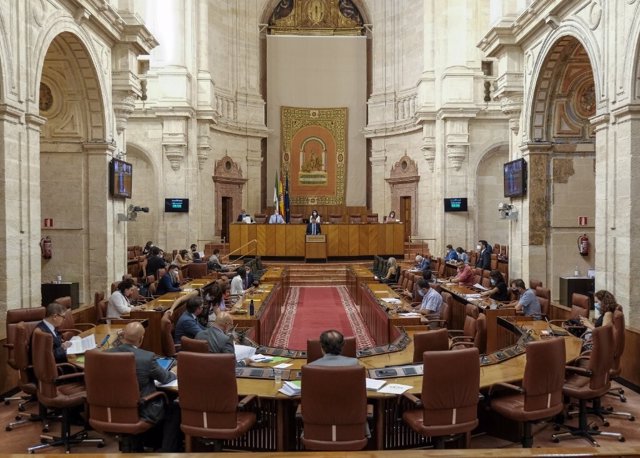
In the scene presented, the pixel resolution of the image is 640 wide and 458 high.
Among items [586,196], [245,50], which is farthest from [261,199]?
[586,196]

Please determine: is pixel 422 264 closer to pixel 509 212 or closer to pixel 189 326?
pixel 509 212

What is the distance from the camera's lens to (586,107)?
1084cm

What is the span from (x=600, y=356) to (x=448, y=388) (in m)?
1.90

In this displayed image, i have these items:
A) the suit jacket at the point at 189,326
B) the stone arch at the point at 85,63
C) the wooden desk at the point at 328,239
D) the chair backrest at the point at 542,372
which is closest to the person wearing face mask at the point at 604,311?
the chair backrest at the point at 542,372

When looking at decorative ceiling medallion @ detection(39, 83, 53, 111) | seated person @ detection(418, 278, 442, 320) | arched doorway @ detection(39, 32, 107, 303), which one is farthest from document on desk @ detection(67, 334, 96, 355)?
decorative ceiling medallion @ detection(39, 83, 53, 111)

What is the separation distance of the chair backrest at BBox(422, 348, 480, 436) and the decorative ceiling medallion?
30.5 feet

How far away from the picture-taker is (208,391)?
14.0ft

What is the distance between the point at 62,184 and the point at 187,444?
309 inches

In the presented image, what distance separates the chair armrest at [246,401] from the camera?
4262mm

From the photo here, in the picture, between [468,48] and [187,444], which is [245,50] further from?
[187,444]

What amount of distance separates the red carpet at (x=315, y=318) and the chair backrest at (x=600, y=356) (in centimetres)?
452

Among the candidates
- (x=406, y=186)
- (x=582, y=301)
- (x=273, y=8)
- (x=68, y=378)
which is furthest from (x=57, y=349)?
(x=273, y=8)

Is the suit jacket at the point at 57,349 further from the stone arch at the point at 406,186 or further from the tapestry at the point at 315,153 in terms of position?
the tapestry at the point at 315,153

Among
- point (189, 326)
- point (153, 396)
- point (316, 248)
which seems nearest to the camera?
point (153, 396)
